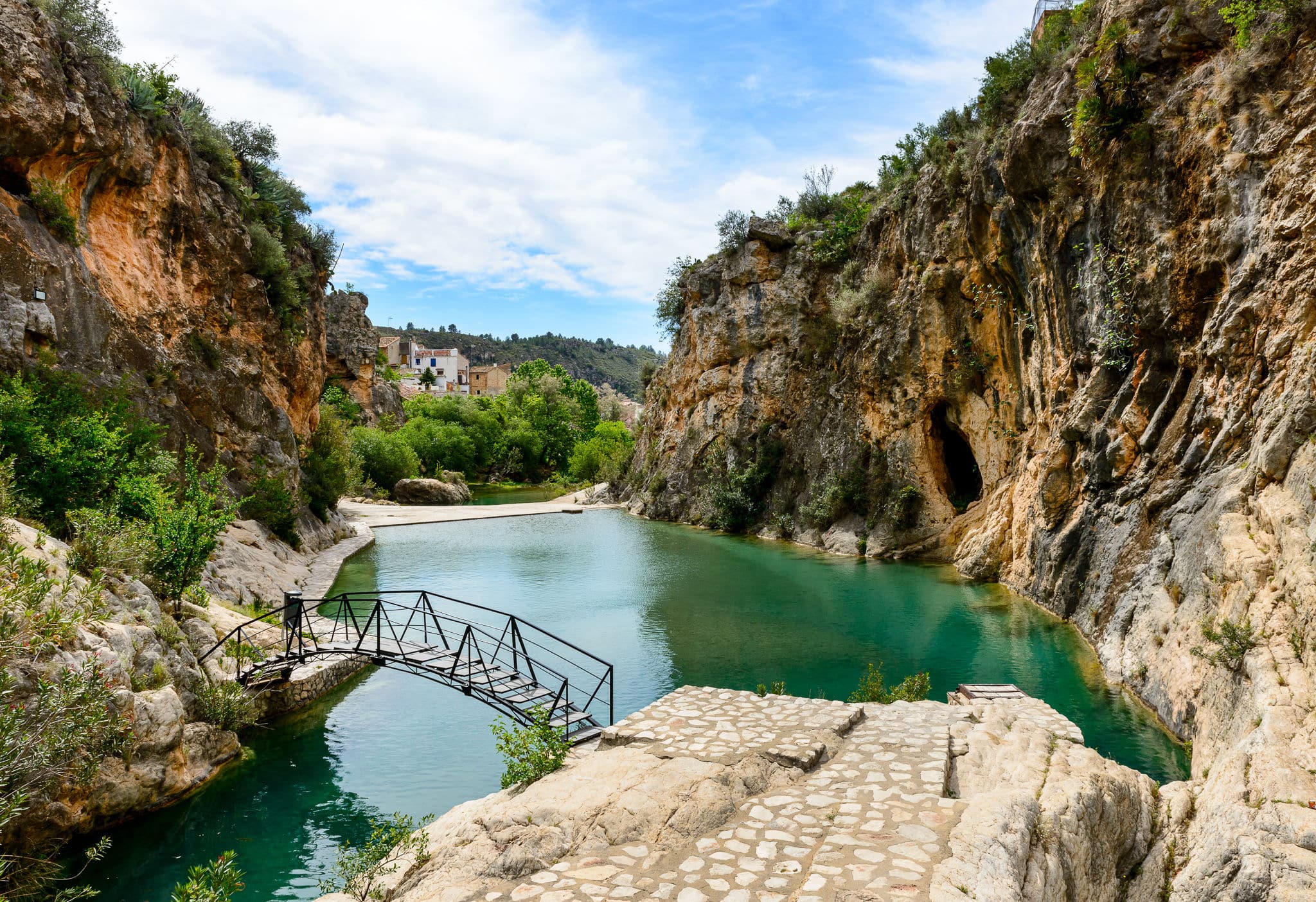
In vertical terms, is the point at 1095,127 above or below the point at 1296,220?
above

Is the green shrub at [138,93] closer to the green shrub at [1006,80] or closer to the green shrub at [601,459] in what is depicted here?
the green shrub at [1006,80]

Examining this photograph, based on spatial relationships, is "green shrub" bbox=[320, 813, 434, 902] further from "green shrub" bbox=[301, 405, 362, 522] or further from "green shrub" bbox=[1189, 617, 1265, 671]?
"green shrub" bbox=[301, 405, 362, 522]

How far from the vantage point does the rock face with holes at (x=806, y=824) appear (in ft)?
15.1

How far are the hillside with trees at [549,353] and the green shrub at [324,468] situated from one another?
94.5 metres

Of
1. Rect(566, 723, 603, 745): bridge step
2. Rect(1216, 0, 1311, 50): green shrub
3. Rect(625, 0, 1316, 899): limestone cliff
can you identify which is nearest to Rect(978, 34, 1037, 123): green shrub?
Rect(625, 0, 1316, 899): limestone cliff

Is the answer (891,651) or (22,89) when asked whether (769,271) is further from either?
(22,89)

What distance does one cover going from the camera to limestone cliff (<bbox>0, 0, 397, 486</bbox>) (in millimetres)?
13664

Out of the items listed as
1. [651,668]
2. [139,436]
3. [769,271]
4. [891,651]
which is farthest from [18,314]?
[769,271]

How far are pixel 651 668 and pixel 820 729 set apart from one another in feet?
21.2

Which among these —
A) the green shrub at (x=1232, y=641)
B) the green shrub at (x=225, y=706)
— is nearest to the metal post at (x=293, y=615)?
the green shrub at (x=225, y=706)

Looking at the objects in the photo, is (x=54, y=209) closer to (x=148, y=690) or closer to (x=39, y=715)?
(x=148, y=690)

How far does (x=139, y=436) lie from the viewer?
14570 millimetres

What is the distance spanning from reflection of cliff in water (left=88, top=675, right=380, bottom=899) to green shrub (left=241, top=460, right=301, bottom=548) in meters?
11.2

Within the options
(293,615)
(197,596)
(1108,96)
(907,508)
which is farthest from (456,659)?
(907,508)
